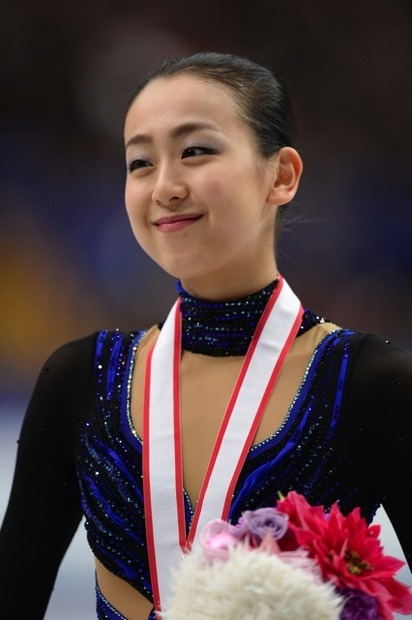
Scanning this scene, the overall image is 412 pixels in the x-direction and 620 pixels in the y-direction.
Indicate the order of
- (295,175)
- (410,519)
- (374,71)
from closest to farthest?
(410,519), (295,175), (374,71)

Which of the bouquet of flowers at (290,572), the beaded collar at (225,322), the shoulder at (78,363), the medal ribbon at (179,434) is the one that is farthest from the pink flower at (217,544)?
the shoulder at (78,363)

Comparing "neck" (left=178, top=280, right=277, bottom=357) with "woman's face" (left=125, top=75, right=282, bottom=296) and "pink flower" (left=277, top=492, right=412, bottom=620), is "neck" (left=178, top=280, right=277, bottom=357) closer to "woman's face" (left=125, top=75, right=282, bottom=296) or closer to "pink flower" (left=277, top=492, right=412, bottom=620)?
"woman's face" (left=125, top=75, right=282, bottom=296)

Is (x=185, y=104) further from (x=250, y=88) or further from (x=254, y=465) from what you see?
(x=254, y=465)

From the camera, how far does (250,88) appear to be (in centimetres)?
172

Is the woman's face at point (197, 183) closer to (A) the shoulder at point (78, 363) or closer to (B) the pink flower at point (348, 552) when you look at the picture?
(A) the shoulder at point (78, 363)

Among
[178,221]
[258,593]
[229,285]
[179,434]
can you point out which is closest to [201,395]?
[179,434]

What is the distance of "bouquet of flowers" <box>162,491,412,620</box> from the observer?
1.10 metres

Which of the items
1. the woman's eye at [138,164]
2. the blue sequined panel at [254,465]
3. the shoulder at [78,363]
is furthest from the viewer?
the shoulder at [78,363]

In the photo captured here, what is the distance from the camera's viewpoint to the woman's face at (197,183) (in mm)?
1603

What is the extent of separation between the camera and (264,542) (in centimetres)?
117

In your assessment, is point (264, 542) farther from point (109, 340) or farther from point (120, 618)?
point (109, 340)

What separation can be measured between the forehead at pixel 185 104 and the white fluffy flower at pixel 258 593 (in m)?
0.75

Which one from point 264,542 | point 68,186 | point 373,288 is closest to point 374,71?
point 373,288

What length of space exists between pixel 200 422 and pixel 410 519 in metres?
0.36
